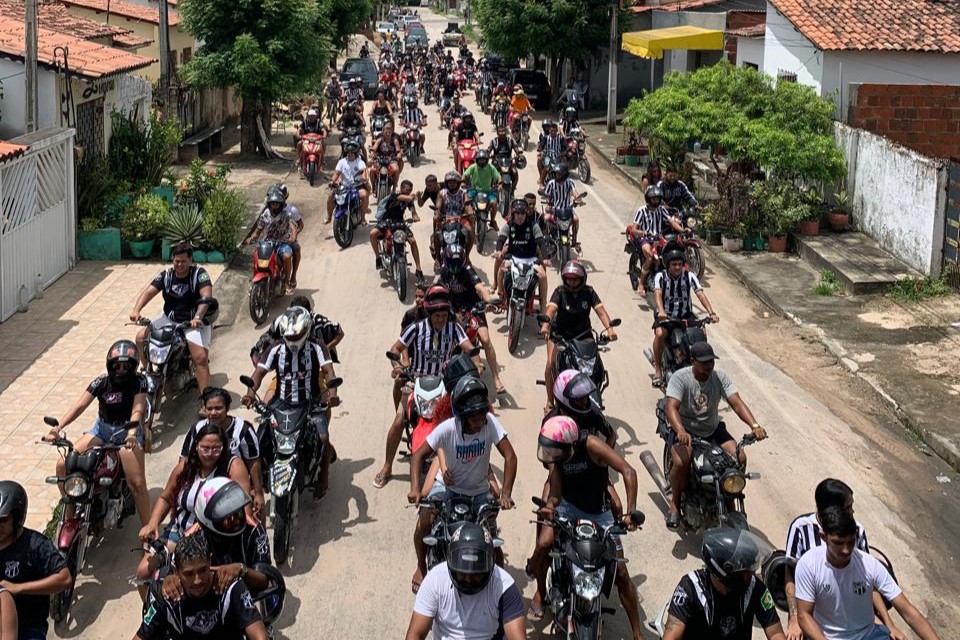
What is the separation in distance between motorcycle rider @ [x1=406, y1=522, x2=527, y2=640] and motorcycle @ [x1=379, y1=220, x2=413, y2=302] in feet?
32.3

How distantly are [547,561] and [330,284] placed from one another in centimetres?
967

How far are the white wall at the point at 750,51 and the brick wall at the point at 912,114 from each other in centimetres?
547

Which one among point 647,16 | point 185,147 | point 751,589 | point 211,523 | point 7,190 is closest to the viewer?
point 751,589

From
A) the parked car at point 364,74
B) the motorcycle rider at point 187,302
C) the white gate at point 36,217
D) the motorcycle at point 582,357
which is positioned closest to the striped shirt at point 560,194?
the motorcycle at point 582,357

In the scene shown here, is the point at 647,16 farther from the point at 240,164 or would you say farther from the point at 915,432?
the point at 915,432

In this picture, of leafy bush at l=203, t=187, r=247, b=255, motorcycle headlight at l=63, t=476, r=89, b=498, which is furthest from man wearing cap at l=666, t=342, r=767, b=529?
leafy bush at l=203, t=187, r=247, b=255

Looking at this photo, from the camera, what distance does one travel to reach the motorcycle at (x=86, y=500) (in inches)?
305

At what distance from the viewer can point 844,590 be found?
20.1 ft

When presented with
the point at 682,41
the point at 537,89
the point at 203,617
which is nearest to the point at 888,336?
the point at 203,617

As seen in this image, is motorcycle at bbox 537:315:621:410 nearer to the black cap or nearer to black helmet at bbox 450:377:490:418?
the black cap

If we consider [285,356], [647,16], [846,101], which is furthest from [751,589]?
[647,16]

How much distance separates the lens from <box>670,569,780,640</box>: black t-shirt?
226 inches

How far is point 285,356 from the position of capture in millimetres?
9258

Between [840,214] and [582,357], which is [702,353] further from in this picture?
[840,214]
